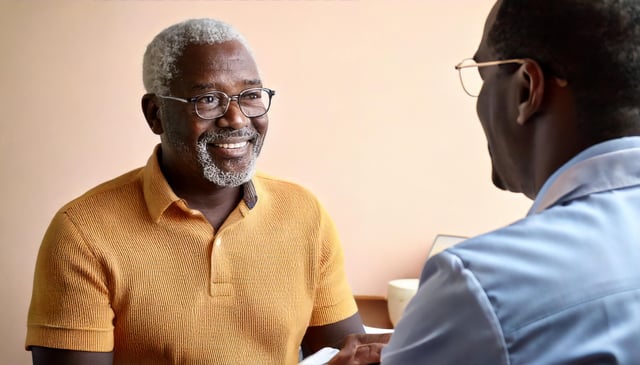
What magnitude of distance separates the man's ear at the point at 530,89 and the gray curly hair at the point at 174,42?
1001 mm

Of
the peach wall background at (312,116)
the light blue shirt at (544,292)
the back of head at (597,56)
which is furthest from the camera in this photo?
the peach wall background at (312,116)

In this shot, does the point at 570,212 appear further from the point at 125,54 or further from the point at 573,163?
the point at 125,54

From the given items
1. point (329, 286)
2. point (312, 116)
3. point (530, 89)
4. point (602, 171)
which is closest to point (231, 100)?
point (329, 286)

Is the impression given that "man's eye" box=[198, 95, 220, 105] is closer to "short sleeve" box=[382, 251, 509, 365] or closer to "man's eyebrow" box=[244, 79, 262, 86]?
"man's eyebrow" box=[244, 79, 262, 86]

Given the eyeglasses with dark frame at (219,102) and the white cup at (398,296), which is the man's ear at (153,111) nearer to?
the eyeglasses with dark frame at (219,102)

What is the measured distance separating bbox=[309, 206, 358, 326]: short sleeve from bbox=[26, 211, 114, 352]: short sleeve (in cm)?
53

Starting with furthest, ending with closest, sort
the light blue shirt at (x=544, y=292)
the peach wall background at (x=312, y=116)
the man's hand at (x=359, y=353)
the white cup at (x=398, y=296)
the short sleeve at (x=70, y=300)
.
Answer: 1. the peach wall background at (x=312, y=116)
2. the white cup at (x=398, y=296)
3. the short sleeve at (x=70, y=300)
4. the man's hand at (x=359, y=353)
5. the light blue shirt at (x=544, y=292)

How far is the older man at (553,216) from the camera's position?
0.72 metres

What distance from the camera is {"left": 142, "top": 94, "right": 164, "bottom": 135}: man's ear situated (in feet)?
5.95

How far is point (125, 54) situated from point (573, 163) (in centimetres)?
243

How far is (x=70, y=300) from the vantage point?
1.56m

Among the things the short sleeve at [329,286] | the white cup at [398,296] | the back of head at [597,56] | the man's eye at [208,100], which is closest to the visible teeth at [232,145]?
the man's eye at [208,100]

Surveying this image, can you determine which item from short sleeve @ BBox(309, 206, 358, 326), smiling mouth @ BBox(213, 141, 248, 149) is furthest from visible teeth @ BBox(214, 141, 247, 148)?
short sleeve @ BBox(309, 206, 358, 326)

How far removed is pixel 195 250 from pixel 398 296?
1.21m
